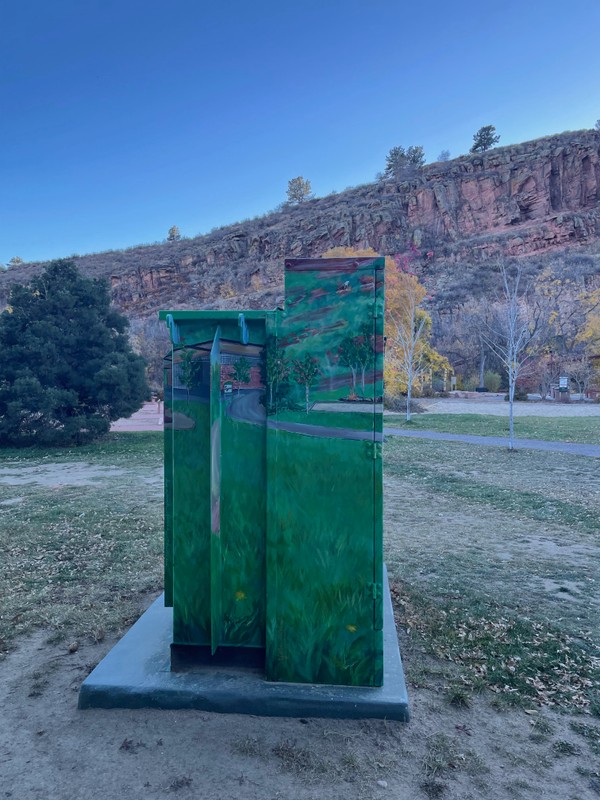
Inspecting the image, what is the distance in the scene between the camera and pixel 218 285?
66500mm

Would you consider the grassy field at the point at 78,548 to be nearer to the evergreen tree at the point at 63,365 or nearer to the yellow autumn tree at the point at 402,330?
the evergreen tree at the point at 63,365

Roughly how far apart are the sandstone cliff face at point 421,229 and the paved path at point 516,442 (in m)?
39.1

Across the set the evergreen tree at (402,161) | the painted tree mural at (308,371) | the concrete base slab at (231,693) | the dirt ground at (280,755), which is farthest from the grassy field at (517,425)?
the evergreen tree at (402,161)

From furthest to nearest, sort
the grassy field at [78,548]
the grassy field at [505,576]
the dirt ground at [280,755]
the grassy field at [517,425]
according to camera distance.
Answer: the grassy field at [517,425] < the grassy field at [78,548] < the grassy field at [505,576] < the dirt ground at [280,755]

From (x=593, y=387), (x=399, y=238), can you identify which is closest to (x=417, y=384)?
(x=593, y=387)

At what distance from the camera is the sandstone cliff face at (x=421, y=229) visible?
5781 centimetres

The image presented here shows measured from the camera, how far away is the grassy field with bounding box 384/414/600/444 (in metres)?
16.2

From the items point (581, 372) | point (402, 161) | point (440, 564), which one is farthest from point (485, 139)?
point (440, 564)

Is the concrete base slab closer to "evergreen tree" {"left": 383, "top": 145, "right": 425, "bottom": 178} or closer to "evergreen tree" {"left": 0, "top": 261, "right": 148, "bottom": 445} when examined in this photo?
"evergreen tree" {"left": 0, "top": 261, "right": 148, "bottom": 445}

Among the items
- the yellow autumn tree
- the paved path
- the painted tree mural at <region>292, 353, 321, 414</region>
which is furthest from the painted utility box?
the yellow autumn tree

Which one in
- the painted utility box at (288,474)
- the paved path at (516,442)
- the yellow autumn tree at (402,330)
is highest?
the yellow autumn tree at (402,330)

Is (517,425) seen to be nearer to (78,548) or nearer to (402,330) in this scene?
(402,330)

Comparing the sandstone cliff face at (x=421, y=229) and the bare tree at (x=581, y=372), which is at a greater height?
the sandstone cliff face at (x=421, y=229)

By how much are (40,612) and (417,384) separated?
86.7 feet
